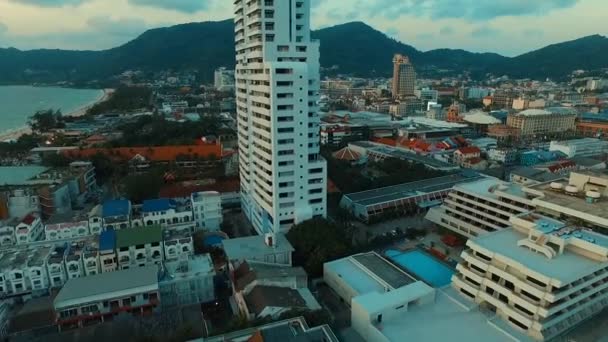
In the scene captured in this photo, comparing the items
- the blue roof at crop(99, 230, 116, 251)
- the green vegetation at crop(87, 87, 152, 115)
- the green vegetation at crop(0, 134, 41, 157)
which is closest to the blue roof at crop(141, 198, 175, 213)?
the blue roof at crop(99, 230, 116, 251)

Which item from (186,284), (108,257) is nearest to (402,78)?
(108,257)

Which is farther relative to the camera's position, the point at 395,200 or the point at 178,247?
the point at 395,200

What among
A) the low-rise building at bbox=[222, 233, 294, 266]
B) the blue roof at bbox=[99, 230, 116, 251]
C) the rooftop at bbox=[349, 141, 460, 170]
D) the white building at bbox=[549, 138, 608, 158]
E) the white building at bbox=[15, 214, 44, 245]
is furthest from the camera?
Result: the white building at bbox=[549, 138, 608, 158]

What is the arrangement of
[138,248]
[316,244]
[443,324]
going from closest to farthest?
[443,324], [138,248], [316,244]

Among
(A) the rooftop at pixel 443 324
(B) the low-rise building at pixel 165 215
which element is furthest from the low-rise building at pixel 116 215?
(A) the rooftop at pixel 443 324

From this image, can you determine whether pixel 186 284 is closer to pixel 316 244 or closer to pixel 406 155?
pixel 316 244

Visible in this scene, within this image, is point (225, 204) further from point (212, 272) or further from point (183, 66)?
point (183, 66)

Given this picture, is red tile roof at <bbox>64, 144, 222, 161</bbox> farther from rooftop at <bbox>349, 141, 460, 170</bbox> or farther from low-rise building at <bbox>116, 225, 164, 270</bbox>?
low-rise building at <bbox>116, 225, 164, 270</bbox>
